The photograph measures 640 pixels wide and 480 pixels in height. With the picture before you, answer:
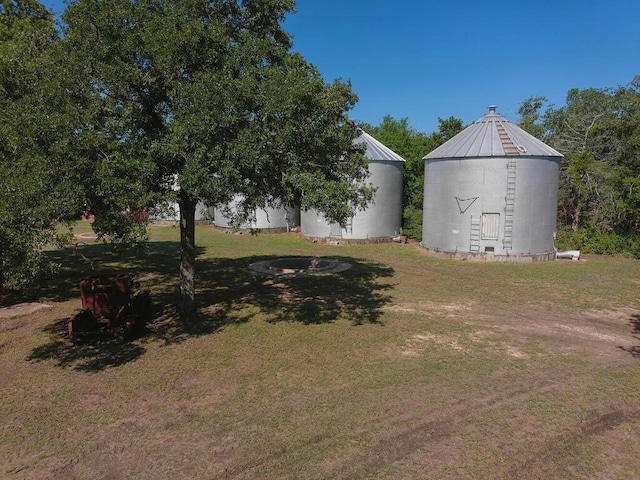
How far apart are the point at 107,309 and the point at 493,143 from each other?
67.5 ft

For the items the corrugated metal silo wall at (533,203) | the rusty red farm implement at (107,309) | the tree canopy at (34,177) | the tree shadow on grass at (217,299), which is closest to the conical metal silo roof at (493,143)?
the corrugated metal silo wall at (533,203)

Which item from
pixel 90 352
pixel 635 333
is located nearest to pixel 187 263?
pixel 90 352

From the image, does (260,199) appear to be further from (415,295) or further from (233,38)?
(415,295)

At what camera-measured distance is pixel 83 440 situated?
743 centimetres

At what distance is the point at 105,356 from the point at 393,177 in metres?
22.9

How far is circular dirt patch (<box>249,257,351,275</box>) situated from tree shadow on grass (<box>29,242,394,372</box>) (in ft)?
1.76

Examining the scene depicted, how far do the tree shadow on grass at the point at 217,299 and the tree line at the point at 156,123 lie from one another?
9.12 ft

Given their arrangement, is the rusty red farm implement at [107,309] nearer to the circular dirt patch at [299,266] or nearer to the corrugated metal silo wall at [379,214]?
the circular dirt patch at [299,266]

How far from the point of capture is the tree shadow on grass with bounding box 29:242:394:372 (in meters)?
11.6

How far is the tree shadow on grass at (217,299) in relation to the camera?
1160 cm

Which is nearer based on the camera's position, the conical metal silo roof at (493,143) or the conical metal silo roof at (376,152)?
the conical metal silo roof at (493,143)

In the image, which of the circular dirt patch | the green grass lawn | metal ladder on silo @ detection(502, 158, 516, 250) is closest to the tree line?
the green grass lawn

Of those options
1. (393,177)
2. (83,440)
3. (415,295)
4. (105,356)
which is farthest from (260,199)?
(393,177)

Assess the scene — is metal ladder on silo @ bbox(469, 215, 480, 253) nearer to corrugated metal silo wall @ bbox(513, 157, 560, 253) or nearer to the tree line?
corrugated metal silo wall @ bbox(513, 157, 560, 253)
